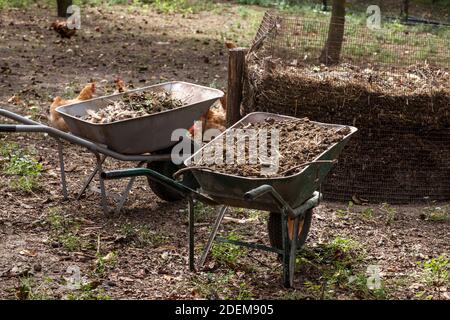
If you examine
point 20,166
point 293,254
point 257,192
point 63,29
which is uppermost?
point 257,192

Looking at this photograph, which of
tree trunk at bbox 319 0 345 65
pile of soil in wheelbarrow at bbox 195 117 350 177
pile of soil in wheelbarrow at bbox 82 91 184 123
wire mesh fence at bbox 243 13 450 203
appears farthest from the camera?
tree trunk at bbox 319 0 345 65

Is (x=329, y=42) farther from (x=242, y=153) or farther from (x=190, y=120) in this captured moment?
(x=242, y=153)

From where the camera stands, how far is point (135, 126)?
6320 millimetres

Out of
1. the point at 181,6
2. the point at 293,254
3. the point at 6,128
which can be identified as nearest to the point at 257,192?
the point at 293,254

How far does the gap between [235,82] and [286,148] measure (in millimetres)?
1995

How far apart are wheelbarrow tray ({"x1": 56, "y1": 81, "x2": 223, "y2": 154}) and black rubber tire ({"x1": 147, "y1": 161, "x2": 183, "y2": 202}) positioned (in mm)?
283

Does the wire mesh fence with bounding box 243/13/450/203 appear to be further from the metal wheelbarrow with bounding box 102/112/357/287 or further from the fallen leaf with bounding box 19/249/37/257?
the fallen leaf with bounding box 19/249/37/257

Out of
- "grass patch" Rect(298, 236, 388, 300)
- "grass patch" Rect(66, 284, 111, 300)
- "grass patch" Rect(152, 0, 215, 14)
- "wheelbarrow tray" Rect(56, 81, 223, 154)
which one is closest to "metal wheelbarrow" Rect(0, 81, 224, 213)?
"wheelbarrow tray" Rect(56, 81, 223, 154)

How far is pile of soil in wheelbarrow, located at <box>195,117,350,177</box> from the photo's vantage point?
5379mm

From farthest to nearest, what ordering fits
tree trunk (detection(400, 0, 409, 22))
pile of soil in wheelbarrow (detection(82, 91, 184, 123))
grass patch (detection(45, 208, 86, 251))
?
tree trunk (detection(400, 0, 409, 22)), pile of soil in wheelbarrow (detection(82, 91, 184, 123)), grass patch (detection(45, 208, 86, 251))

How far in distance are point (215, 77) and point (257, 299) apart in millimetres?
6848

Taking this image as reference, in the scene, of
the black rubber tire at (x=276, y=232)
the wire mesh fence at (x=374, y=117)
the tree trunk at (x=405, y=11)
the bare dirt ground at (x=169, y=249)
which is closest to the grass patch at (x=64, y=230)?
the bare dirt ground at (x=169, y=249)

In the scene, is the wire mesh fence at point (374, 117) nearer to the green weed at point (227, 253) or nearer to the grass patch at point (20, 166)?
the green weed at point (227, 253)

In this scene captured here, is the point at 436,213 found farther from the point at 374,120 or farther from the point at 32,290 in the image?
the point at 32,290
